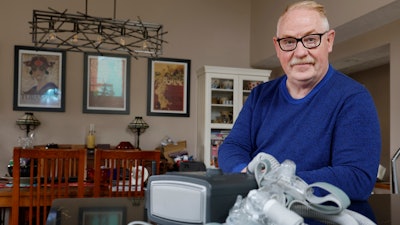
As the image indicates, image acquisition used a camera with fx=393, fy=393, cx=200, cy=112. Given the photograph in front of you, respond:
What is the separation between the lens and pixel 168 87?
475 centimetres

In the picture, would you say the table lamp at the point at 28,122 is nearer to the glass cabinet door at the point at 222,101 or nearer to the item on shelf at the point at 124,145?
the item on shelf at the point at 124,145

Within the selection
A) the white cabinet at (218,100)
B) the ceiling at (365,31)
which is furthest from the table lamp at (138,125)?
the ceiling at (365,31)

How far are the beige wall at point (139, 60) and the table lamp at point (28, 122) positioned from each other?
62 millimetres

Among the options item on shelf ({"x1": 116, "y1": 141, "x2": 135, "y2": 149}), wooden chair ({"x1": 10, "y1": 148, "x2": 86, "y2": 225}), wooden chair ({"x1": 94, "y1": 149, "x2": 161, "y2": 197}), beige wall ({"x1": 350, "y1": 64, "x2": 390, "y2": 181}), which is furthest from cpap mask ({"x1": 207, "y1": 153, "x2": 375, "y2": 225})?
beige wall ({"x1": 350, "y1": 64, "x2": 390, "y2": 181})

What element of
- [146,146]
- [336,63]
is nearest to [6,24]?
[146,146]

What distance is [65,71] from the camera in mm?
4430

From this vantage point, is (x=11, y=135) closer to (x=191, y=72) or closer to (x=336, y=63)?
(x=191, y=72)

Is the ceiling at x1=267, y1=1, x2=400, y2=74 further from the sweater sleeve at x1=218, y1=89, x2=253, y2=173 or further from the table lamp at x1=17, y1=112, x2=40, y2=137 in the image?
the table lamp at x1=17, y1=112, x2=40, y2=137

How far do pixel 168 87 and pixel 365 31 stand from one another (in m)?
2.28

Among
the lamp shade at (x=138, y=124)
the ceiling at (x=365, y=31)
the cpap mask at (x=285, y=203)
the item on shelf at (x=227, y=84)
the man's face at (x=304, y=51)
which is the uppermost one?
the ceiling at (x=365, y=31)

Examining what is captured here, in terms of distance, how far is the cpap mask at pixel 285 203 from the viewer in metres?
0.46

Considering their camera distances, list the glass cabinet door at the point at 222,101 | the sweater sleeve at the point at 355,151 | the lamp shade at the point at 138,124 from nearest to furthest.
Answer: the sweater sleeve at the point at 355,151
the lamp shade at the point at 138,124
the glass cabinet door at the point at 222,101

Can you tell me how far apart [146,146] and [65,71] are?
126 centimetres

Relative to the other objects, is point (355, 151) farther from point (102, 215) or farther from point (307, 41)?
point (102, 215)
